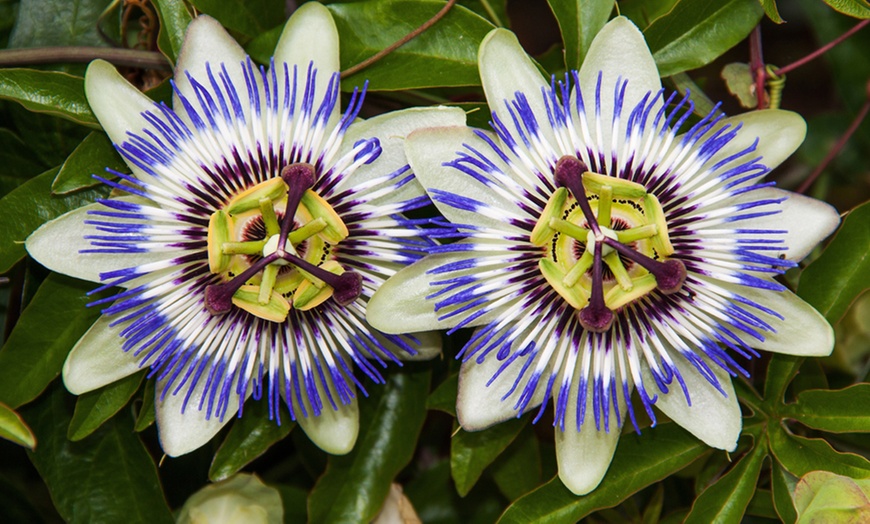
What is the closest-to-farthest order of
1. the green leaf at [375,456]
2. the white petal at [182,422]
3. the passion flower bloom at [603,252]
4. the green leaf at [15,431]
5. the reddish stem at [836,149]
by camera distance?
the green leaf at [15,431]
the passion flower bloom at [603,252]
the white petal at [182,422]
the green leaf at [375,456]
the reddish stem at [836,149]

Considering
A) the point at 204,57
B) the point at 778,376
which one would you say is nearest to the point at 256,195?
the point at 204,57

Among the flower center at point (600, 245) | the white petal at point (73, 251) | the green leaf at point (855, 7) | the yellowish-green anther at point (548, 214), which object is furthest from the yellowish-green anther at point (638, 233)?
the white petal at point (73, 251)

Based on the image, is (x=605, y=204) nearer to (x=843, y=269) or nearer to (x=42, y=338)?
(x=843, y=269)

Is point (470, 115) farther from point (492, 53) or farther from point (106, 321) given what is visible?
point (106, 321)

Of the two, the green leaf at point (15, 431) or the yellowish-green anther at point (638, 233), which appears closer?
the green leaf at point (15, 431)

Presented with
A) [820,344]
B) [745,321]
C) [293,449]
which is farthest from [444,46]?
[293,449]

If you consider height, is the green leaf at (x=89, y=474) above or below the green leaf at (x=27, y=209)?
below

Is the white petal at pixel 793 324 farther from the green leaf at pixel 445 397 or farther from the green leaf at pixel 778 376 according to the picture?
the green leaf at pixel 445 397
